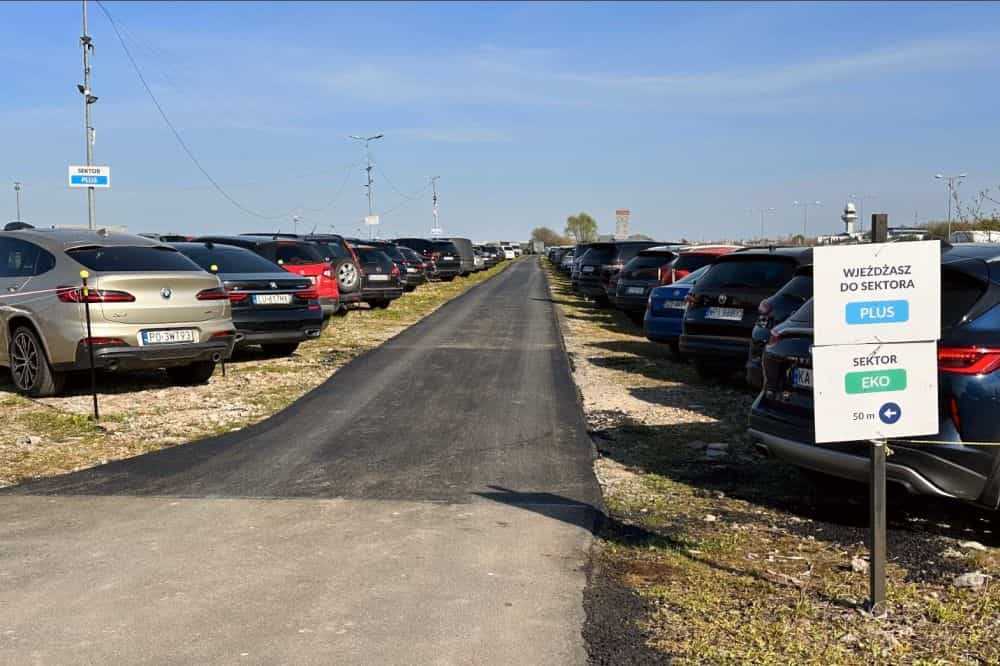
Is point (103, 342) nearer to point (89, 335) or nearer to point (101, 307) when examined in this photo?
point (89, 335)

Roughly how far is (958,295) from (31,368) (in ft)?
28.8

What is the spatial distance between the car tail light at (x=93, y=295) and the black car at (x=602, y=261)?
54.4 feet

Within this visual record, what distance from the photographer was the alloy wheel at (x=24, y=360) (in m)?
9.92

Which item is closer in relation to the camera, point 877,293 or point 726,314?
point 877,293

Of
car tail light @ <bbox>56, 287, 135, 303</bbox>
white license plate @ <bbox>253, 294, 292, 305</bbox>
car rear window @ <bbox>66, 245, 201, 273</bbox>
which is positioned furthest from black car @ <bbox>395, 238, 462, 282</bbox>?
car tail light @ <bbox>56, 287, 135, 303</bbox>

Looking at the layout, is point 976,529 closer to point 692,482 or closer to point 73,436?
point 692,482

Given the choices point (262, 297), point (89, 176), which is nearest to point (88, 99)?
point (89, 176)

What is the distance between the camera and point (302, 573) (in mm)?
4855

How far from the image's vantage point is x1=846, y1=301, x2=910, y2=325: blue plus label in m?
4.28

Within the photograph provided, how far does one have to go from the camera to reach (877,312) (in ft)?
14.1

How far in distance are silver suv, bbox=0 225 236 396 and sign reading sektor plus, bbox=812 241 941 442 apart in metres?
7.21

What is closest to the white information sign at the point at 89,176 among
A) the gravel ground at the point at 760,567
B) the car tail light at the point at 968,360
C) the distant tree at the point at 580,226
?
the gravel ground at the point at 760,567

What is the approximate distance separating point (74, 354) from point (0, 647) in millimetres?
5992

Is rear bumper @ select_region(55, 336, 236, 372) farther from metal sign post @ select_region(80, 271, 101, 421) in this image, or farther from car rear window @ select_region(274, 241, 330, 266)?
car rear window @ select_region(274, 241, 330, 266)
